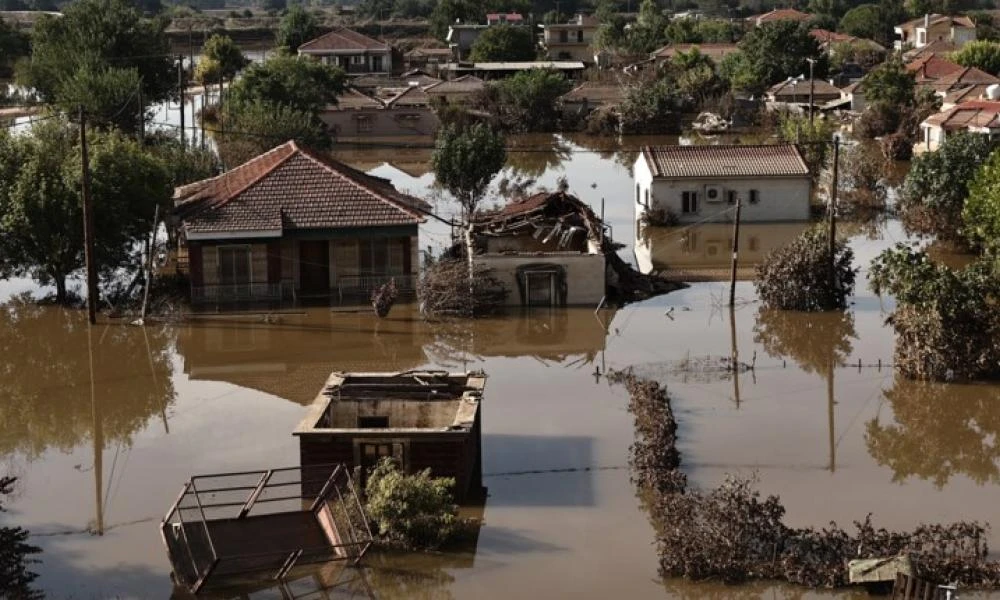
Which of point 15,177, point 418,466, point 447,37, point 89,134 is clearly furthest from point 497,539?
point 447,37

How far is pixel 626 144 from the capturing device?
201 feet

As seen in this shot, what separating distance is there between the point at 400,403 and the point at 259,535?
3742 millimetres

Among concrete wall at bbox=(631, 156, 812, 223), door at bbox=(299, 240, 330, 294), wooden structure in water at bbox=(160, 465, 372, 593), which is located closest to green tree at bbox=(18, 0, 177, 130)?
concrete wall at bbox=(631, 156, 812, 223)

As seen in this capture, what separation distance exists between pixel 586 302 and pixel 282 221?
667 cm

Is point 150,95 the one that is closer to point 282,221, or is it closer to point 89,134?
point 89,134

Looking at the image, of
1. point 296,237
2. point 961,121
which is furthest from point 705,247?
point 961,121

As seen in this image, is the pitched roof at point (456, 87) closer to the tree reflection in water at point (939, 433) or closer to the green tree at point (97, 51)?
the green tree at point (97, 51)

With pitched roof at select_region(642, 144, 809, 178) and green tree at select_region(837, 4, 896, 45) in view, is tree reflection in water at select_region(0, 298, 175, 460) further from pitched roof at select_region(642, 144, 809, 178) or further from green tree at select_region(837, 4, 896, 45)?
green tree at select_region(837, 4, 896, 45)

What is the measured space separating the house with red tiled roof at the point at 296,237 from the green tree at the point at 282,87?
2122 centimetres

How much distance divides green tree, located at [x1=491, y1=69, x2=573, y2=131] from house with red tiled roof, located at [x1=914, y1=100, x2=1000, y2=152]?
59.5 feet

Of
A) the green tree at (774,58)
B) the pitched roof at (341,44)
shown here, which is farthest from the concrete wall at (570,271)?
the pitched roof at (341,44)

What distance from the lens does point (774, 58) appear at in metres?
71.4

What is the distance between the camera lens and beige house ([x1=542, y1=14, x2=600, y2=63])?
95.0m

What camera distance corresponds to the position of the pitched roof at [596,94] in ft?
221
